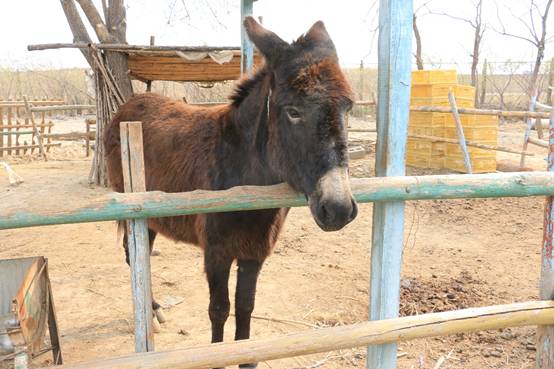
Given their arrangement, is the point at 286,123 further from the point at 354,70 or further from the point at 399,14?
the point at 354,70

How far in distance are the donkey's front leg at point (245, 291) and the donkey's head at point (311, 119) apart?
3.48 feet

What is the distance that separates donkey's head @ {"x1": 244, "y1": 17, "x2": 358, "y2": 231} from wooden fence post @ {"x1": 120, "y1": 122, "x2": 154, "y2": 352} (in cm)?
69

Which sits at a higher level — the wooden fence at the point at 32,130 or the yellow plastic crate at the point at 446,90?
the yellow plastic crate at the point at 446,90

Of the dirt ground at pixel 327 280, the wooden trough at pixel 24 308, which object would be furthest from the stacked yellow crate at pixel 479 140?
the wooden trough at pixel 24 308

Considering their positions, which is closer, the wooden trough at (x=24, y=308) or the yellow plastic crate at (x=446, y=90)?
the wooden trough at (x=24, y=308)

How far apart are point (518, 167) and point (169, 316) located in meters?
8.79

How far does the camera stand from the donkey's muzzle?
178 cm

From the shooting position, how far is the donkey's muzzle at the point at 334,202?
5.84ft

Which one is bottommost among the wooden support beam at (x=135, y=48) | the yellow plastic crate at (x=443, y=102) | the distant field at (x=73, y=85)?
the yellow plastic crate at (x=443, y=102)

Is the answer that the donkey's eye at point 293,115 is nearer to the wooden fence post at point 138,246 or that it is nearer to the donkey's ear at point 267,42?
the donkey's ear at point 267,42

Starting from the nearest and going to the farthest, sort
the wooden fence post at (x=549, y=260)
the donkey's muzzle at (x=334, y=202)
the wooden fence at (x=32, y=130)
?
the donkey's muzzle at (x=334, y=202)
the wooden fence post at (x=549, y=260)
the wooden fence at (x=32, y=130)

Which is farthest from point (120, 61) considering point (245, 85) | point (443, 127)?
point (443, 127)

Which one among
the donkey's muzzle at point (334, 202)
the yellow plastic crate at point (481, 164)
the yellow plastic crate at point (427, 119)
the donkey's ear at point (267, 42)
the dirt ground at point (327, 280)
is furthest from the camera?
the yellow plastic crate at point (427, 119)

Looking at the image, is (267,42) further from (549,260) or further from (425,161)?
(425,161)
